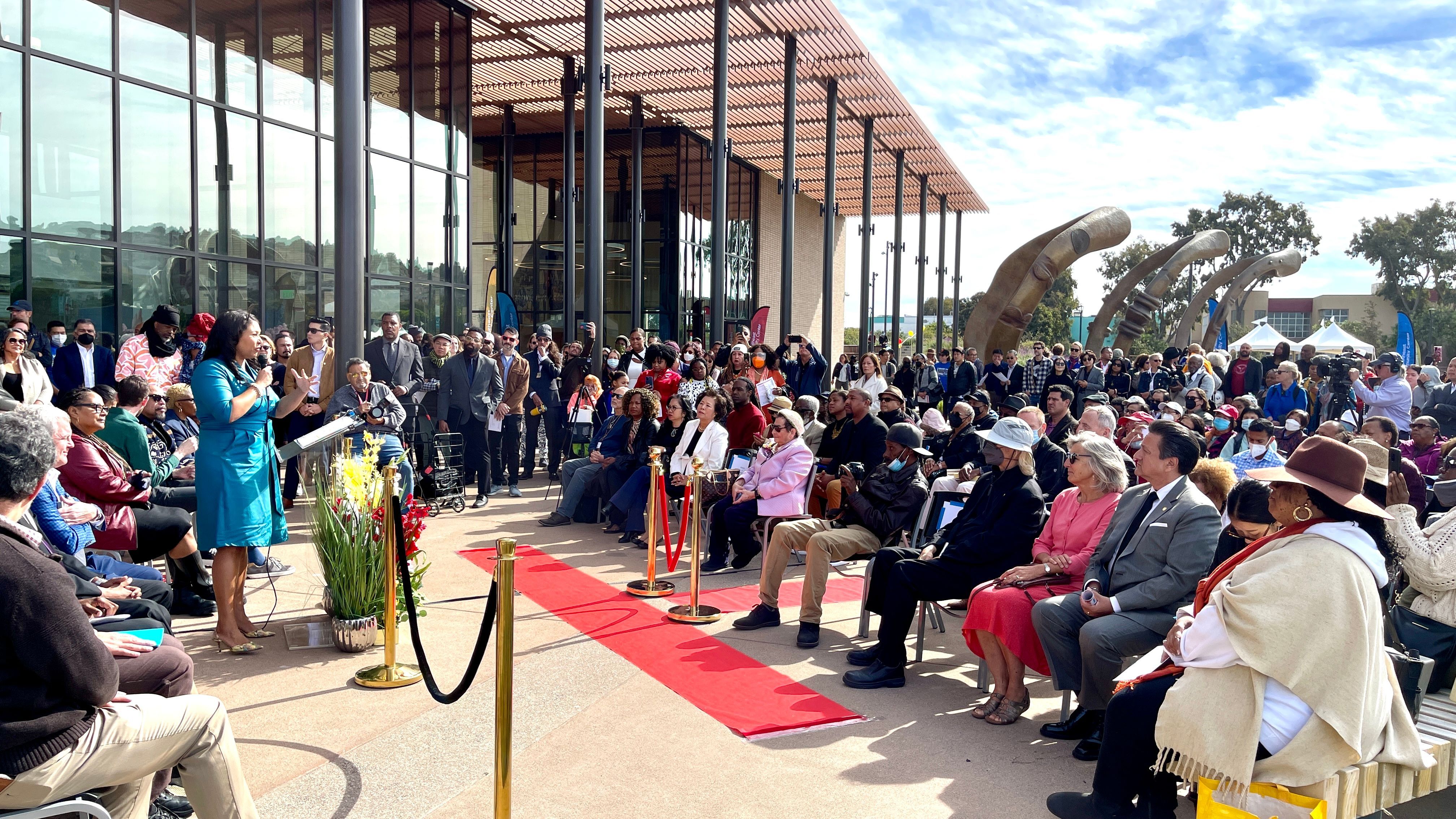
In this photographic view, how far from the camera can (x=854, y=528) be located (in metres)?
6.95

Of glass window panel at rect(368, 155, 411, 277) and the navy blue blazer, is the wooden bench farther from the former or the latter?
glass window panel at rect(368, 155, 411, 277)

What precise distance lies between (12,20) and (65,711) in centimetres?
1221

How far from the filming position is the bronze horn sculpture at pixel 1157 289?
30.2m

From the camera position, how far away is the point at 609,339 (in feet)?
103

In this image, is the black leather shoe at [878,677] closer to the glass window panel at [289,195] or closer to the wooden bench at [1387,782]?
the wooden bench at [1387,782]

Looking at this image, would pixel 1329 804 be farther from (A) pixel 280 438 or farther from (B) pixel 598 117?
(B) pixel 598 117

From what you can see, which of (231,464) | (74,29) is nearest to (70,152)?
(74,29)

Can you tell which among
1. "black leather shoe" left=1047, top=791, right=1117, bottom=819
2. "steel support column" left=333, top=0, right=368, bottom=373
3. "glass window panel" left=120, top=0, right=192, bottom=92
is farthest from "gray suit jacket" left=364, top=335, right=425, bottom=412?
"black leather shoe" left=1047, top=791, right=1117, bottom=819

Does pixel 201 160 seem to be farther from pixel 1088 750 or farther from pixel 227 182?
pixel 1088 750

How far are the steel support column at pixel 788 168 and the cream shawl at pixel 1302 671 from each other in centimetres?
1977

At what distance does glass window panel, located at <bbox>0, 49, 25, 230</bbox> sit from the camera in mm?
11484

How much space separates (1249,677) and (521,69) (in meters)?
24.4

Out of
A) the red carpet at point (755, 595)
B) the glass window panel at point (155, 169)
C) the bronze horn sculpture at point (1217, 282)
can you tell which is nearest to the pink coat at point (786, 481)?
the red carpet at point (755, 595)

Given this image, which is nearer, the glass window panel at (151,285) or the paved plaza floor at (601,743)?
the paved plaza floor at (601,743)
